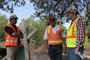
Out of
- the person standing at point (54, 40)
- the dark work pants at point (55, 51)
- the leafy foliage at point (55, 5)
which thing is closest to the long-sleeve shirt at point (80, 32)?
the person standing at point (54, 40)

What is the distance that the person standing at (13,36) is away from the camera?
451 inches

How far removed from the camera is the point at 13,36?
11516 mm

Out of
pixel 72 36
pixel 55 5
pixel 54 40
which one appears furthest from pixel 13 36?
pixel 55 5

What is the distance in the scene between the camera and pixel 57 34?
11.2 m

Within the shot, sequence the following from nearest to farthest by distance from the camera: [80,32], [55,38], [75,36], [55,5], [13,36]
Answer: [80,32] < [75,36] < [55,38] < [13,36] < [55,5]

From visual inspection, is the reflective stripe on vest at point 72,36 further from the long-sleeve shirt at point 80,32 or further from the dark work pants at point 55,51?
the dark work pants at point 55,51

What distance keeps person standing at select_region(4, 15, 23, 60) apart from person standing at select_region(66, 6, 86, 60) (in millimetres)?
2998

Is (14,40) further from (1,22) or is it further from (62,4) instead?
(1,22)

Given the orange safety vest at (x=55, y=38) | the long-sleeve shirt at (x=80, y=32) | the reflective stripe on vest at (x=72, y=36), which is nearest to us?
the long-sleeve shirt at (x=80, y=32)

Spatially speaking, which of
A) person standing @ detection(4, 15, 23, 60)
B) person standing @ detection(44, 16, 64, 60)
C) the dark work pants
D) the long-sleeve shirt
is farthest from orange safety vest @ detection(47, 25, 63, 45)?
the long-sleeve shirt

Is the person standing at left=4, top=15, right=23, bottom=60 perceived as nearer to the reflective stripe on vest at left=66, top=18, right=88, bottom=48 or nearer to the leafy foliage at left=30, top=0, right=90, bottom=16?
the reflective stripe on vest at left=66, top=18, right=88, bottom=48

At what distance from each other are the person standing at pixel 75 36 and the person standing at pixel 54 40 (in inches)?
95.0

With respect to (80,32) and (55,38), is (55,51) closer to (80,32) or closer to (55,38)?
(55,38)

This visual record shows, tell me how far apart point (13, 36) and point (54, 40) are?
124 centimetres
